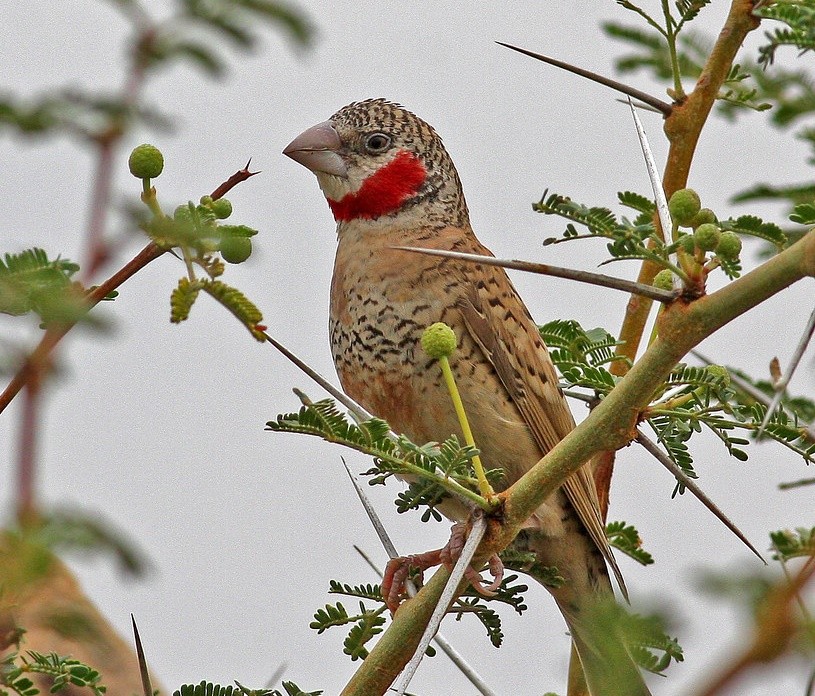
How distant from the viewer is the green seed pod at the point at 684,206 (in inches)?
79.7

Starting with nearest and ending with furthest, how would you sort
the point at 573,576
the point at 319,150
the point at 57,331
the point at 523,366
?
the point at 57,331, the point at 523,366, the point at 573,576, the point at 319,150

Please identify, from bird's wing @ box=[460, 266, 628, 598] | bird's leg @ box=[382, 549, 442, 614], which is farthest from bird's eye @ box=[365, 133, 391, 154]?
bird's leg @ box=[382, 549, 442, 614]

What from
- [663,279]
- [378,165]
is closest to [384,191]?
[378,165]

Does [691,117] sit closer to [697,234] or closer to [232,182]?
[697,234]

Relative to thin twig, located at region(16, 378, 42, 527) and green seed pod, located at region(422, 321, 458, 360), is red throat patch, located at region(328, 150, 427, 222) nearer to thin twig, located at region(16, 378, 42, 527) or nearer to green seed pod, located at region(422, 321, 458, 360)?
green seed pod, located at region(422, 321, 458, 360)

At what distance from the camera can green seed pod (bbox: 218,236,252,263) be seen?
1464mm

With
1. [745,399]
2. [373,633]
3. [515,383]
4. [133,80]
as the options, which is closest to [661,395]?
[745,399]

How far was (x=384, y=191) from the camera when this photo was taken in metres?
4.76

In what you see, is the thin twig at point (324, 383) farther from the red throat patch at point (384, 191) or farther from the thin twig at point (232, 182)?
the red throat patch at point (384, 191)

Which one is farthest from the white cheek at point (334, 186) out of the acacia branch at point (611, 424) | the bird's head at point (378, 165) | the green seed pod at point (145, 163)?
the green seed pod at point (145, 163)

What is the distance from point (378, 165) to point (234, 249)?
3356 millimetres

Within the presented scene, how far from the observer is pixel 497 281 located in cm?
445

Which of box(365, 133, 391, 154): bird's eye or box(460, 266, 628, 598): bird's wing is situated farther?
box(365, 133, 391, 154): bird's eye

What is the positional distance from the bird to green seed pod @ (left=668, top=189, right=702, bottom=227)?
173cm
